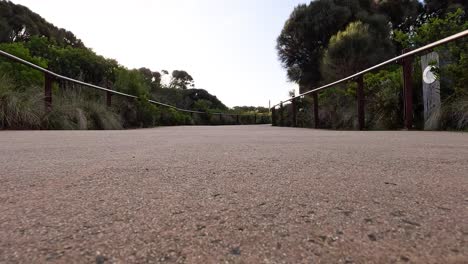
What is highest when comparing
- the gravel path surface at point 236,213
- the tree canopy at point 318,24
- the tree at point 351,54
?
the tree canopy at point 318,24

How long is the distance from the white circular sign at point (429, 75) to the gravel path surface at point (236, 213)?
10.8ft

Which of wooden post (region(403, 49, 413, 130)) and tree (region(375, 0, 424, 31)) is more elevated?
tree (region(375, 0, 424, 31))

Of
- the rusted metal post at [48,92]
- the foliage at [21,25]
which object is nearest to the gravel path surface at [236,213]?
the rusted metal post at [48,92]

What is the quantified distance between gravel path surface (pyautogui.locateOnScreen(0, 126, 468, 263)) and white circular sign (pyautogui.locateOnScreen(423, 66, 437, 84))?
3.29m

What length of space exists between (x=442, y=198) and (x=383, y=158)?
0.75 m

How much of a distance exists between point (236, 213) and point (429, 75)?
4418mm

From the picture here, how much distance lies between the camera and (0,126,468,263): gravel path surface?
24.1 inches

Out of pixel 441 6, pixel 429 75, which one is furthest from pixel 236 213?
pixel 441 6

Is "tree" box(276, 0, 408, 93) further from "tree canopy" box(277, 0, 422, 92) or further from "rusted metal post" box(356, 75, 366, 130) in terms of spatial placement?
"rusted metal post" box(356, 75, 366, 130)

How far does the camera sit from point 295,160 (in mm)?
1661

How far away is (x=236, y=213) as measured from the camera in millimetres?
829

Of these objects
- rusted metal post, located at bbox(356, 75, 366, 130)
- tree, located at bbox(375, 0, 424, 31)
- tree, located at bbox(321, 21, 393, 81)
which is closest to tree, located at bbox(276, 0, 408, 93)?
tree, located at bbox(375, 0, 424, 31)

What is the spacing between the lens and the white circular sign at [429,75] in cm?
438

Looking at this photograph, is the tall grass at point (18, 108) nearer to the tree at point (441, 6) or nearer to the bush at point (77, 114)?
the bush at point (77, 114)
